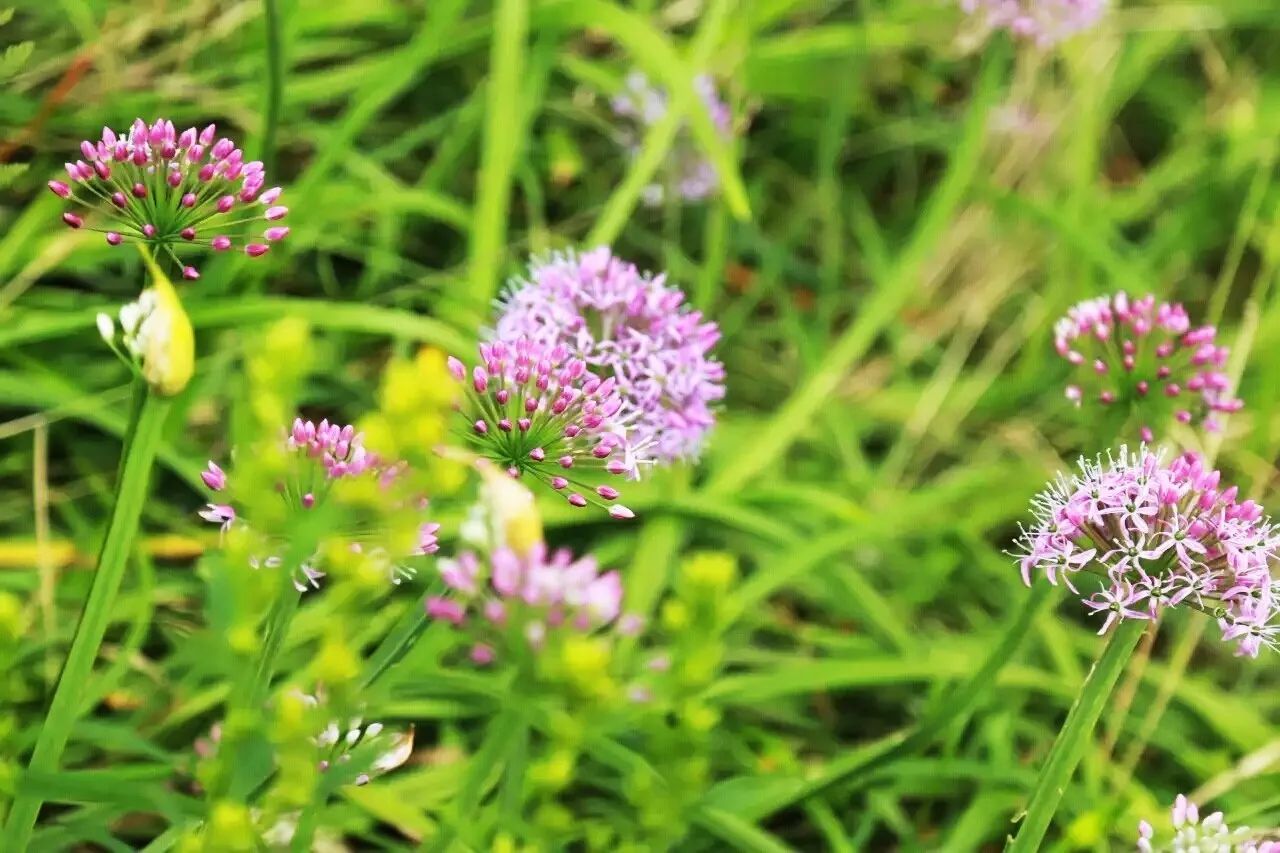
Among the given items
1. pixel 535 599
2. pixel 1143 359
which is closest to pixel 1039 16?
pixel 1143 359

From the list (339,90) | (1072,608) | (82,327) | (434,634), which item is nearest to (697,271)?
(339,90)

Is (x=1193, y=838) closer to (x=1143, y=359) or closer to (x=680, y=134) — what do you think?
(x=1143, y=359)

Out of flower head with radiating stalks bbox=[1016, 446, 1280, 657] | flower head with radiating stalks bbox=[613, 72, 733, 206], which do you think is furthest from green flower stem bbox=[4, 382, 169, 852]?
flower head with radiating stalks bbox=[613, 72, 733, 206]

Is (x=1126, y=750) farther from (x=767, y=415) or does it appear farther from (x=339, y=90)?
(x=339, y=90)

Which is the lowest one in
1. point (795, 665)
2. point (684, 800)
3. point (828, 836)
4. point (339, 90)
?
point (684, 800)

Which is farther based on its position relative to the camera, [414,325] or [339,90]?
[339,90]

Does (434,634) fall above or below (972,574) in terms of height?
below
